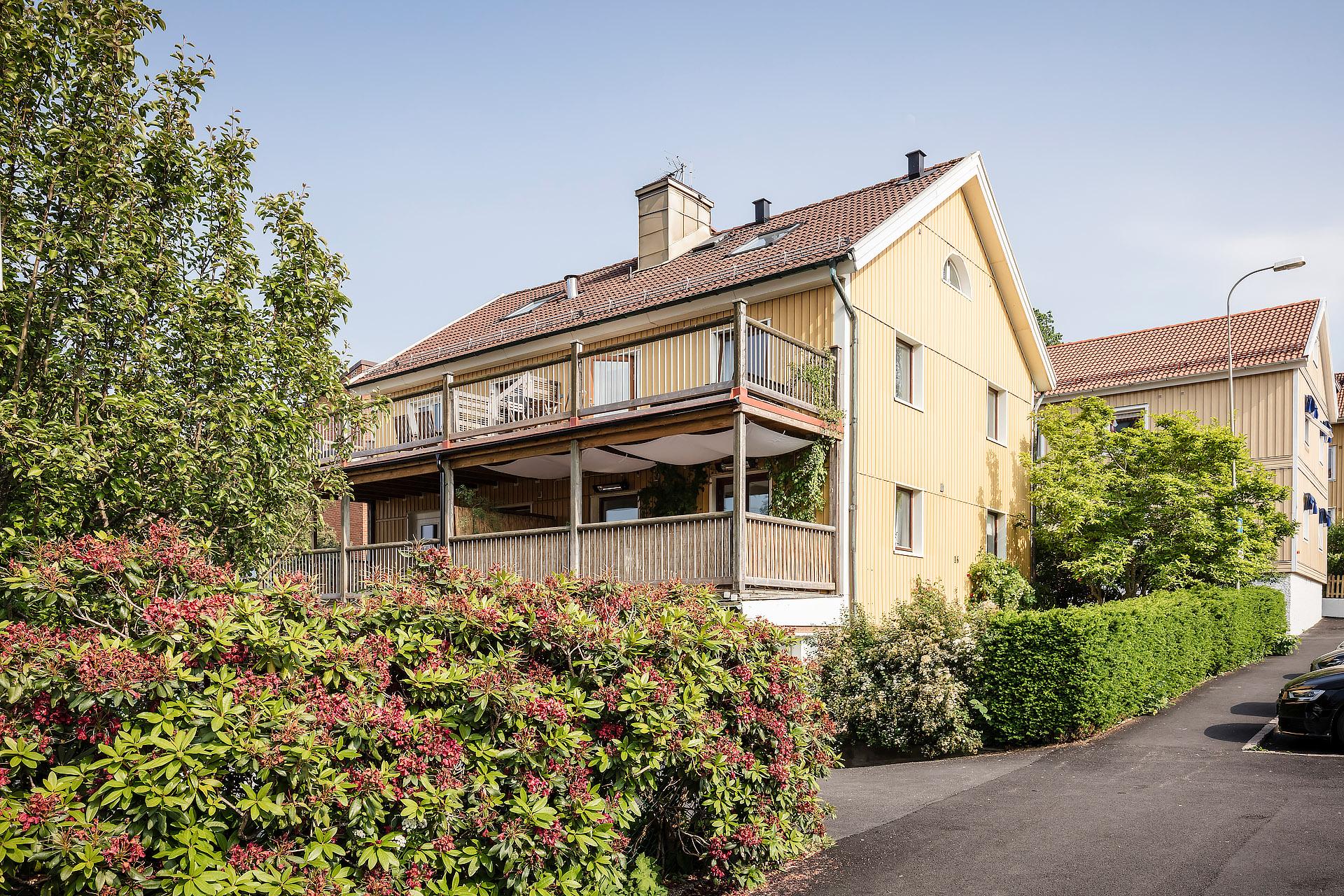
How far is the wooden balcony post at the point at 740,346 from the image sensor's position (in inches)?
552

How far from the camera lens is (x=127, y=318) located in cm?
804

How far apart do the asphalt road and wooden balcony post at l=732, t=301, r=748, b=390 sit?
18.1 ft

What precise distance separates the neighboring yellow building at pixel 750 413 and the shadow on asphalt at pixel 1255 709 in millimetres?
5537

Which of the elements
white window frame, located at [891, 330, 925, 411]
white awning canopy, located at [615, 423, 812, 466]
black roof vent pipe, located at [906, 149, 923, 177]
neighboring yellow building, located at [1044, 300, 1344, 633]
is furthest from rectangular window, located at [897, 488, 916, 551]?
neighboring yellow building, located at [1044, 300, 1344, 633]

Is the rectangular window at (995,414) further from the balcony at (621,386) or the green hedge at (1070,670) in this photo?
the green hedge at (1070,670)

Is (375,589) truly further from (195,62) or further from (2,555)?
(195,62)

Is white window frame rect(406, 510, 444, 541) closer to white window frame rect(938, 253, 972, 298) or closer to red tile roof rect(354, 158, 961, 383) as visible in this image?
red tile roof rect(354, 158, 961, 383)

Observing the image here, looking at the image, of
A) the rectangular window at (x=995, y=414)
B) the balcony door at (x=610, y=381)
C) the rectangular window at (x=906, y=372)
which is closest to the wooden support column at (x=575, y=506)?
the balcony door at (x=610, y=381)

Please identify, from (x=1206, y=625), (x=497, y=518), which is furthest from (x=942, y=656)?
(x=497, y=518)

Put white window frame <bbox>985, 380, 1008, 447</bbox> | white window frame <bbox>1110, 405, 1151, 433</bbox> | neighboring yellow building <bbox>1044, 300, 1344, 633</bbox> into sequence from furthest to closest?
white window frame <bbox>1110, 405, 1151, 433</bbox>, neighboring yellow building <bbox>1044, 300, 1344, 633</bbox>, white window frame <bbox>985, 380, 1008, 447</bbox>

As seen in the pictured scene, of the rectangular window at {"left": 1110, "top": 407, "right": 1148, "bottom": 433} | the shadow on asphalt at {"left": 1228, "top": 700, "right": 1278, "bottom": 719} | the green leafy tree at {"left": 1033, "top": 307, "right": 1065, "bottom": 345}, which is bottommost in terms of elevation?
the shadow on asphalt at {"left": 1228, "top": 700, "right": 1278, "bottom": 719}

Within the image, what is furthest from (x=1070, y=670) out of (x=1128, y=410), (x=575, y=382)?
(x=1128, y=410)

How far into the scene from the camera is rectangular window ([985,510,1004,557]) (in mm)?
21812

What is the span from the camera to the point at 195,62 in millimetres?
8648
